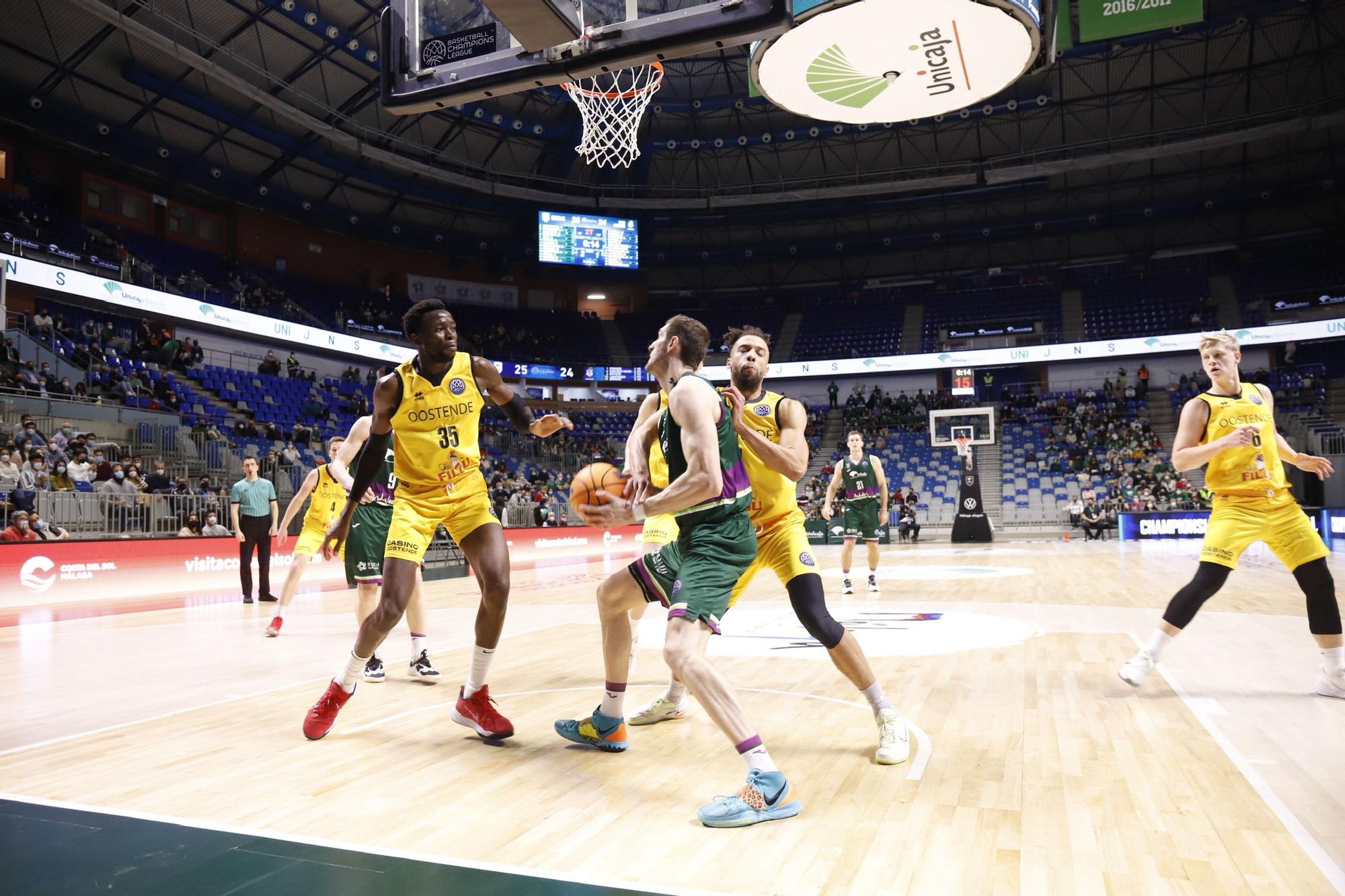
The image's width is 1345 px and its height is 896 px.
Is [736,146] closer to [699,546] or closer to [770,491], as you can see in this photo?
[770,491]

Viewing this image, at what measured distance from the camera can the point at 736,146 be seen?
104 feet

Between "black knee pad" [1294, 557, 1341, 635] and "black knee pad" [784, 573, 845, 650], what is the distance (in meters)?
3.05

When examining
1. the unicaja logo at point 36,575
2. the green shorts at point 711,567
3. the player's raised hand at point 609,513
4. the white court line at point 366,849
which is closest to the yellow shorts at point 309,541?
the white court line at point 366,849

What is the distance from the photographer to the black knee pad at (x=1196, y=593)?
5.16m

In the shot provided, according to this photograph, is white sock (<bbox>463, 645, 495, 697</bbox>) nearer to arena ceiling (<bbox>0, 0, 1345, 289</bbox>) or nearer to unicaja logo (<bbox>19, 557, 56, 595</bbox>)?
unicaja logo (<bbox>19, 557, 56, 595</bbox>)

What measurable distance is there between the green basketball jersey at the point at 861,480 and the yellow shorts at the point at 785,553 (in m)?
7.56

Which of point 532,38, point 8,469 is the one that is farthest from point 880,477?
point 8,469

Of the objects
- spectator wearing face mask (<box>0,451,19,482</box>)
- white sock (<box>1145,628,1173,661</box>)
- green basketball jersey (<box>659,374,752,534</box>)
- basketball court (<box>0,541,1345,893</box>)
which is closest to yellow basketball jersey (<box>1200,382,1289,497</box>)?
white sock (<box>1145,628,1173,661</box>)

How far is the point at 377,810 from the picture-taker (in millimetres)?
3359

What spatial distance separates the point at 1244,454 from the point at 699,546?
12.0 ft

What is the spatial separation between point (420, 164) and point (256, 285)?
6559 millimetres

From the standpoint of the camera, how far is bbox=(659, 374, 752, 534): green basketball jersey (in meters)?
3.68

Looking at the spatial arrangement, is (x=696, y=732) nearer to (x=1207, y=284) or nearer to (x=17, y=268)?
(x=17, y=268)

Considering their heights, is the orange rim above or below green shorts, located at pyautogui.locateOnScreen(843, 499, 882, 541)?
above
